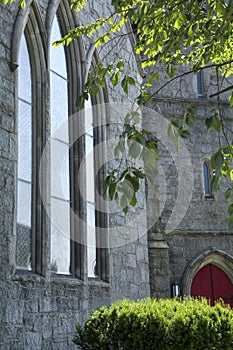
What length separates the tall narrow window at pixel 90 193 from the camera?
8.48 meters

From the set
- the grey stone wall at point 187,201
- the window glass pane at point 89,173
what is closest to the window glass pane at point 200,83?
the grey stone wall at point 187,201

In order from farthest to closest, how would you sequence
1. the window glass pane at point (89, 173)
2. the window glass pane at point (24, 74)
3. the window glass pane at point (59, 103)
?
1. the window glass pane at point (89, 173)
2. the window glass pane at point (59, 103)
3. the window glass pane at point (24, 74)

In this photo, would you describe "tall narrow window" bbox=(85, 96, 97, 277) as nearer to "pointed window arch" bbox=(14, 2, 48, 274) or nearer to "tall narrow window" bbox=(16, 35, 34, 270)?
"pointed window arch" bbox=(14, 2, 48, 274)

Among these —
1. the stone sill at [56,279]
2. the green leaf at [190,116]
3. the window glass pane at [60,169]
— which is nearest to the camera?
the green leaf at [190,116]

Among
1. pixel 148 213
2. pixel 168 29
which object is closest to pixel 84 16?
pixel 168 29

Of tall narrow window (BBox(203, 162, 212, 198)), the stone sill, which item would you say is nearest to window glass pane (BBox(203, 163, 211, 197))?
tall narrow window (BBox(203, 162, 212, 198))

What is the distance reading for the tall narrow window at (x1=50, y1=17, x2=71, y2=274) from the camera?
25.0 feet

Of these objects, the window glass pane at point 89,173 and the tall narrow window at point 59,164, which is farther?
the window glass pane at point 89,173

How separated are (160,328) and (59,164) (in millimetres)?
2821

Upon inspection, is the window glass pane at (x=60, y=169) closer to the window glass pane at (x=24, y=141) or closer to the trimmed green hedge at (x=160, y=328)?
the window glass pane at (x=24, y=141)

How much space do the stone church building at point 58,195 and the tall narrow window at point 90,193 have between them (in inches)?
0.6

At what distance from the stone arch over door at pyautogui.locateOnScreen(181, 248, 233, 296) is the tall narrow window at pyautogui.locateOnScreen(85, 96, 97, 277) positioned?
429 cm

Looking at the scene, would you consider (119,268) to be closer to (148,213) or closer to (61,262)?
(61,262)

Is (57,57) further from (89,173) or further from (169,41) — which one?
(169,41)
